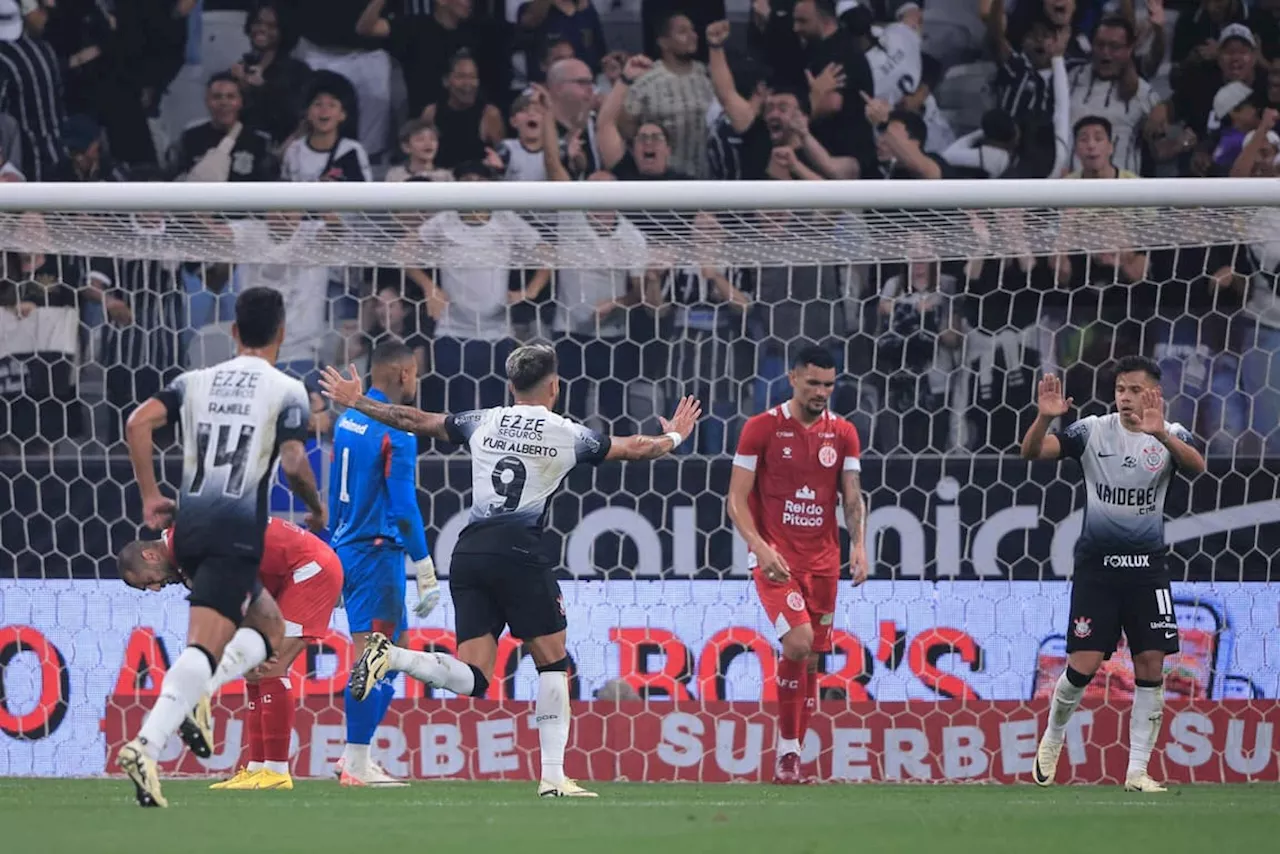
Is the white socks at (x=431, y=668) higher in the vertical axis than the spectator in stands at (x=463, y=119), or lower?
lower

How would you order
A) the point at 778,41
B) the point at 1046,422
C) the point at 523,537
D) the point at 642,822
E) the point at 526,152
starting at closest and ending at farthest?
1. the point at 642,822
2. the point at 523,537
3. the point at 1046,422
4. the point at 526,152
5. the point at 778,41

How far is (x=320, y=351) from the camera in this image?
9805 mm

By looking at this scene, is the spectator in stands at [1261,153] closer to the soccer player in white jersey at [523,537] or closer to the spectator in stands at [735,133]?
the spectator in stands at [735,133]

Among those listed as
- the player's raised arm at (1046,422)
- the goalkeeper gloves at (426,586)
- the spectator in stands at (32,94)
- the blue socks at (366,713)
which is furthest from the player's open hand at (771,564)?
the spectator in stands at (32,94)

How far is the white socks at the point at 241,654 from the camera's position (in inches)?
237

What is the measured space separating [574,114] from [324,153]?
1.65 meters

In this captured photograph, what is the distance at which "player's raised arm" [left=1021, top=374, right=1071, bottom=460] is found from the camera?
7.30m

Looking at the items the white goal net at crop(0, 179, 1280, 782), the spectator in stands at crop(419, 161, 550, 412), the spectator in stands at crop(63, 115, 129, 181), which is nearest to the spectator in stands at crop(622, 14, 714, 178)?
the white goal net at crop(0, 179, 1280, 782)

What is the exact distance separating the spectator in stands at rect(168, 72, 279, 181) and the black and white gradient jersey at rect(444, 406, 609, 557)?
5.14 m

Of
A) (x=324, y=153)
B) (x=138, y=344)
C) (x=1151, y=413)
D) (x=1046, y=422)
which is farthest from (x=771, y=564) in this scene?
(x=324, y=153)

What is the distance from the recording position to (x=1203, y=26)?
12.0 m

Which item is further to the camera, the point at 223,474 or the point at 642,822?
the point at 223,474

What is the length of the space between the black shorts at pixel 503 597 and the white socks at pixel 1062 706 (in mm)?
2394

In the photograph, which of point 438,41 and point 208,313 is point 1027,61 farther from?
point 208,313
